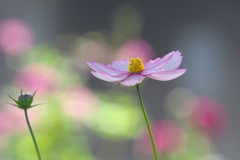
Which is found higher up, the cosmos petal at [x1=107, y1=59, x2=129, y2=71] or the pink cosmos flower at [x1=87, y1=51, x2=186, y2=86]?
the cosmos petal at [x1=107, y1=59, x2=129, y2=71]

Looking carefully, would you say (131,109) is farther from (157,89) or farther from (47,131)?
(157,89)

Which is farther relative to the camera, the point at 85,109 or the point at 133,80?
the point at 85,109

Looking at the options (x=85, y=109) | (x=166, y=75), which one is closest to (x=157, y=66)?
(x=166, y=75)

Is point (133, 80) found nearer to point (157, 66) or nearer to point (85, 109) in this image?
point (157, 66)

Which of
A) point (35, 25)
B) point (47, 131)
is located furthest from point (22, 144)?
point (35, 25)

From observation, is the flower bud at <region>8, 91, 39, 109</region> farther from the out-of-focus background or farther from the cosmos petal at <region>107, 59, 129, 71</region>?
the out-of-focus background

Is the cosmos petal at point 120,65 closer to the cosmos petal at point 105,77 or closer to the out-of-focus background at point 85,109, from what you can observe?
the cosmos petal at point 105,77

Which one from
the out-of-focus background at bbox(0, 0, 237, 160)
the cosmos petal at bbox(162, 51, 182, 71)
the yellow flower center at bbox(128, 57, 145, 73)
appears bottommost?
the cosmos petal at bbox(162, 51, 182, 71)

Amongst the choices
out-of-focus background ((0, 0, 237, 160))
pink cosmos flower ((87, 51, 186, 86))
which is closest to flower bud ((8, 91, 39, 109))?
pink cosmos flower ((87, 51, 186, 86))
